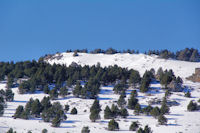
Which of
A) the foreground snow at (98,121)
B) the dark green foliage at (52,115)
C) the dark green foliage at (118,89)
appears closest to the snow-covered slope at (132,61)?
the dark green foliage at (118,89)

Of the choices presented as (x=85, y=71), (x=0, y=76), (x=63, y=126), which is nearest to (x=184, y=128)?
(x=63, y=126)

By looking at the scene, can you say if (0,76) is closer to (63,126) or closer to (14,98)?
(14,98)

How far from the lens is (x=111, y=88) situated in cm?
8944

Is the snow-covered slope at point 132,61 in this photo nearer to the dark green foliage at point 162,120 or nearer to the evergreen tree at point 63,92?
the evergreen tree at point 63,92

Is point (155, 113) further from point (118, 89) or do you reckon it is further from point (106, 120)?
point (118, 89)

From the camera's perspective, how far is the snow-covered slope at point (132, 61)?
126m

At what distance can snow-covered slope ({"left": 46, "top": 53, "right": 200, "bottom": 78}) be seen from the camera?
125750 millimetres

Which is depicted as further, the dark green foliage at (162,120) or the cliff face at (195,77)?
the cliff face at (195,77)

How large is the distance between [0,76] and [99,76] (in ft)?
114

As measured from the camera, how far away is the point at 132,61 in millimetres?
142625

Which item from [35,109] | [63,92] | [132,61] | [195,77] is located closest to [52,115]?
[35,109]

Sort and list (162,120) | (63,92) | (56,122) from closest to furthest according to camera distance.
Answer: (56,122), (162,120), (63,92)

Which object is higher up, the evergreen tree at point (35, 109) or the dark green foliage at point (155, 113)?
the evergreen tree at point (35, 109)

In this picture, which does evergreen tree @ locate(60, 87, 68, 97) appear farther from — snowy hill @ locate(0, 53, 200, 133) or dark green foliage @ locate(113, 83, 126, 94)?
dark green foliage @ locate(113, 83, 126, 94)
